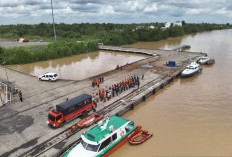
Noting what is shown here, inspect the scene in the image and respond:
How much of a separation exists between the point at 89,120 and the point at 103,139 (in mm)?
3863

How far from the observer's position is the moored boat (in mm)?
11953

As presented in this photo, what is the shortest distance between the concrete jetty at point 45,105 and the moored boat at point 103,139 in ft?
5.15

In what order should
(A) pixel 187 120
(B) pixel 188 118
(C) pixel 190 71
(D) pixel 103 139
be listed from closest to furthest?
(D) pixel 103 139 → (A) pixel 187 120 → (B) pixel 188 118 → (C) pixel 190 71

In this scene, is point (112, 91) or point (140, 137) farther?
point (112, 91)

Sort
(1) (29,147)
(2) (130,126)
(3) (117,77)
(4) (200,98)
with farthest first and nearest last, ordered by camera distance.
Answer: (3) (117,77) < (4) (200,98) < (2) (130,126) < (1) (29,147)

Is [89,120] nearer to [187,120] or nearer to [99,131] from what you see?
[99,131]

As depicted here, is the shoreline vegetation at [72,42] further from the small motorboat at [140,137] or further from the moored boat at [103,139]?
the small motorboat at [140,137]

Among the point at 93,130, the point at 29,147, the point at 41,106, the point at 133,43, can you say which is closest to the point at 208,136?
the point at 93,130

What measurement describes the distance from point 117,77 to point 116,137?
16335 mm

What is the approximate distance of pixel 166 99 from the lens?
2230cm

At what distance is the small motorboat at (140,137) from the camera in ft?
46.4

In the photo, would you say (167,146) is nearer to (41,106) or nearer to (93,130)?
(93,130)

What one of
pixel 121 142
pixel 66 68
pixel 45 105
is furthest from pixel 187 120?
pixel 66 68

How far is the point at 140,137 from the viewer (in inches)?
583
